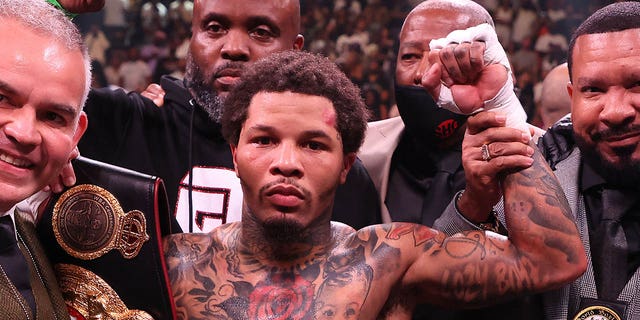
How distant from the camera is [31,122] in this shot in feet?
5.42

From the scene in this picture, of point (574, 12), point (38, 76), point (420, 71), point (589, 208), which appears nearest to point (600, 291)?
point (589, 208)

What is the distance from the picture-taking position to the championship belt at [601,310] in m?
2.08

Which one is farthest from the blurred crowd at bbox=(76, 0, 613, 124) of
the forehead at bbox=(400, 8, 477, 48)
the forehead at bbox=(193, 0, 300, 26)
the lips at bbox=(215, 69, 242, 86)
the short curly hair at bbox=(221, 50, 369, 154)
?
the short curly hair at bbox=(221, 50, 369, 154)

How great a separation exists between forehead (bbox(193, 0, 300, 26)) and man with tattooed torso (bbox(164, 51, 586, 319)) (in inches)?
23.6

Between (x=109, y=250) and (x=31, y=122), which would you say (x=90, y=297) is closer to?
(x=109, y=250)

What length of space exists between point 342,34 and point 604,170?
593 cm

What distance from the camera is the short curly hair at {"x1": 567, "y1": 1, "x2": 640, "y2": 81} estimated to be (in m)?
2.27

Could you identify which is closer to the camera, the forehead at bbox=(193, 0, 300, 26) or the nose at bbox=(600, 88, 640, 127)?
the nose at bbox=(600, 88, 640, 127)

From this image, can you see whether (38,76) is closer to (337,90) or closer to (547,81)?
(337,90)

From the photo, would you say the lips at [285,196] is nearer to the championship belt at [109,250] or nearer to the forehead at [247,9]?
the championship belt at [109,250]

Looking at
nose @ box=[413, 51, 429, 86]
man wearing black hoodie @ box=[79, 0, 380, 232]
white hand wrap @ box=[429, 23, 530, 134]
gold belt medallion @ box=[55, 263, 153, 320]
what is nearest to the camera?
gold belt medallion @ box=[55, 263, 153, 320]

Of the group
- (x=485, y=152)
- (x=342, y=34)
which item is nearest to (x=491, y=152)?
(x=485, y=152)

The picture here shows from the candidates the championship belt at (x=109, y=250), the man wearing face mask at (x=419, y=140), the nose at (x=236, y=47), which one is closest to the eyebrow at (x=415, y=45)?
the man wearing face mask at (x=419, y=140)

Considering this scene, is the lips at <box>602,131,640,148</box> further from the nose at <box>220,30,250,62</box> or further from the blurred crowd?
the blurred crowd
